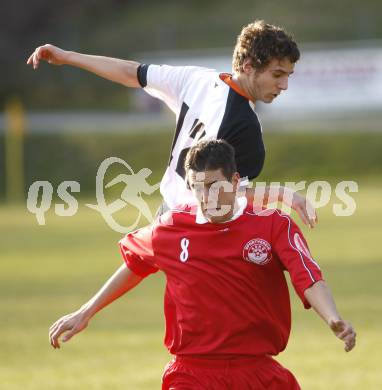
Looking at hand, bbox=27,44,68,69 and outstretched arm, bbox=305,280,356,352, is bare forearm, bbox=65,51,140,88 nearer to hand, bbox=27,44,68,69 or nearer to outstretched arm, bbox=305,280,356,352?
hand, bbox=27,44,68,69

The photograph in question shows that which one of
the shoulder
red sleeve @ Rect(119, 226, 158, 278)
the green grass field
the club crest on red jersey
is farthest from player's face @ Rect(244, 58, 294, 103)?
the green grass field

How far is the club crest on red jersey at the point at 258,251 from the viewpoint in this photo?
15.5ft

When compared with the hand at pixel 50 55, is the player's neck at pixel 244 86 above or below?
below

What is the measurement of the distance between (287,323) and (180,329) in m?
0.45

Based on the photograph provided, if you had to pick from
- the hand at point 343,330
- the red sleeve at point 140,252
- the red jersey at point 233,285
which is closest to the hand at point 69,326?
the red sleeve at point 140,252

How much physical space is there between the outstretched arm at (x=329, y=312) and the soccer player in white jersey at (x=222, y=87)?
895mm

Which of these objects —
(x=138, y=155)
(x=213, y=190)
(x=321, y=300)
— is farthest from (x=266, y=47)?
(x=138, y=155)

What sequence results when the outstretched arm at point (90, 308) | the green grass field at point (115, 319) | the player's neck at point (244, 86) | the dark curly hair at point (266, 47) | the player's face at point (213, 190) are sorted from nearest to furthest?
the player's face at point (213, 190)
the outstretched arm at point (90, 308)
the dark curly hair at point (266, 47)
the player's neck at point (244, 86)
the green grass field at point (115, 319)

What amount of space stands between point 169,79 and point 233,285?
56.8 inches

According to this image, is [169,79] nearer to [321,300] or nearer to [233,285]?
[233,285]

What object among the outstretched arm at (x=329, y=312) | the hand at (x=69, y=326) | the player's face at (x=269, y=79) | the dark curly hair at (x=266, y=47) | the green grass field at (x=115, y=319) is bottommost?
the green grass field at (x=115, y=319)

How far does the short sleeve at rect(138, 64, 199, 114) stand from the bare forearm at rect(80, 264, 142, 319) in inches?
41.1

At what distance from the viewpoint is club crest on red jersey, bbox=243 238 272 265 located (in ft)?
15.5

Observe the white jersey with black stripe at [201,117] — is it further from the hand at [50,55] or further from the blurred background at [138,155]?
the blurred background at [138,155]
